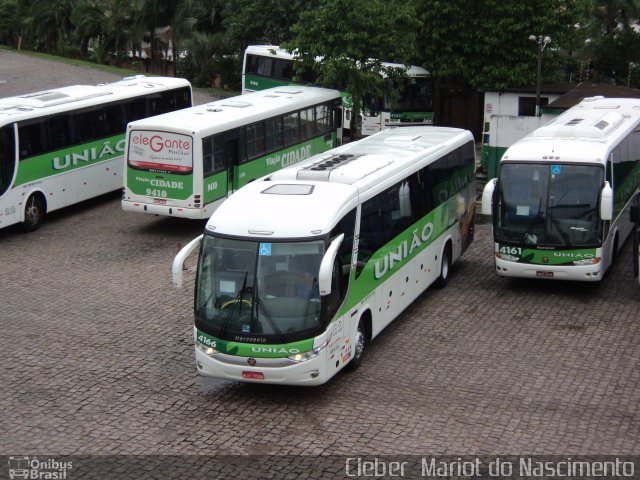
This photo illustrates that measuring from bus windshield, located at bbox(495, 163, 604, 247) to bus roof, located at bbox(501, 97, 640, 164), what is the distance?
223mm

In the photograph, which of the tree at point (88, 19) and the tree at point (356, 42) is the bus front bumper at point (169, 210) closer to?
the tree at point (356, 42)

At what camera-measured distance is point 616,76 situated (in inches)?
1593

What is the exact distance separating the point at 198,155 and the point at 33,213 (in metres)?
4.42

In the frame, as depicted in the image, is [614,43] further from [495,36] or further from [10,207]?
[10,207]

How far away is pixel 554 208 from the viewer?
17.8 m

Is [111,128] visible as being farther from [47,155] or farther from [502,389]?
[502,389]

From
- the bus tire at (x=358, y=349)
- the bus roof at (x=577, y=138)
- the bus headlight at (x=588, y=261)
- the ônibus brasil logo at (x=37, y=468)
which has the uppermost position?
the bus roof at (x=577, y=138)

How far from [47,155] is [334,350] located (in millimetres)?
12246

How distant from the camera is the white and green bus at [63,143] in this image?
2212cm

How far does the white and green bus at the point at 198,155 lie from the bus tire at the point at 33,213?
7.52 ft

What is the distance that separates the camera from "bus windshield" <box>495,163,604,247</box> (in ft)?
58.2

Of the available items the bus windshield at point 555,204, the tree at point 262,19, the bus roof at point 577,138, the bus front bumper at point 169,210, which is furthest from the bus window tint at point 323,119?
the tree at point 262,19

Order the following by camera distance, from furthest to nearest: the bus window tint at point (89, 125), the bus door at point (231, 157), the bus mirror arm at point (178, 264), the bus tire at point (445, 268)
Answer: the bus window tint at point (89, 125) → the bus door at point (231, 157) → the bus tire at point (445, 268) → the bus mirror arm at point (178, 264)

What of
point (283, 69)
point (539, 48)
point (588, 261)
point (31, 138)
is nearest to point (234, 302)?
point (588, 261)
